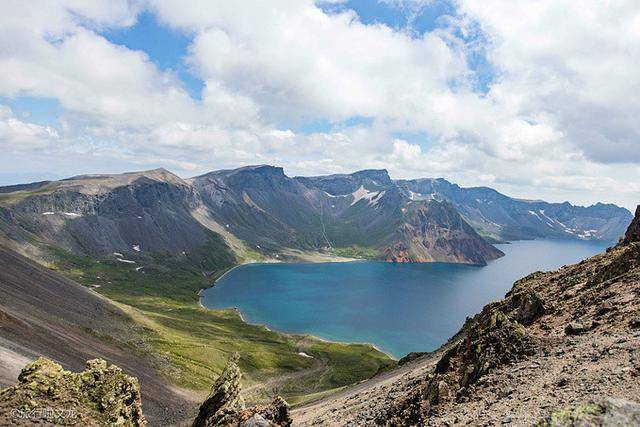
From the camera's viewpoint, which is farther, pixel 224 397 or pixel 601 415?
pixel 224 397

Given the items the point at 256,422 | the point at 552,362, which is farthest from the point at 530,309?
the point at 256,422

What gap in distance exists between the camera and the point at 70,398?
24.8 m

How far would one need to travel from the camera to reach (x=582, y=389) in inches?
795

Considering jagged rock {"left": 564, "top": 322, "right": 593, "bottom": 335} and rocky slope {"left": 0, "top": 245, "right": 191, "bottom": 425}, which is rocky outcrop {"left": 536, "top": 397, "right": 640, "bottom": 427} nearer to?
jagged rock {"left": 564, "top": 322, "right": 593, "bottom": 335}

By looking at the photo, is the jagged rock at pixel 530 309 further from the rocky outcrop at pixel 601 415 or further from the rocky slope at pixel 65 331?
the rocky slope at pixel 65 331

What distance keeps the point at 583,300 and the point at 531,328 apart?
578 centimetres

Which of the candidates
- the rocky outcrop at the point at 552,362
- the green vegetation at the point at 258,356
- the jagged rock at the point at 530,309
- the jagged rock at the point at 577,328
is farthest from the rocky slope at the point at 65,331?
the jagged rock at the point at 577,328

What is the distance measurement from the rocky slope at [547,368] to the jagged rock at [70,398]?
19888mm

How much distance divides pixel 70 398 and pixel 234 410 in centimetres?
1070

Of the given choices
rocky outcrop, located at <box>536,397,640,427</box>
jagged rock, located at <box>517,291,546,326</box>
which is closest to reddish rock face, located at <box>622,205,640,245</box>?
jagged rock, located at <box>517,291,546,326</box>

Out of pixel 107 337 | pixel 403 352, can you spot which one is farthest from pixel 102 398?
pixel 403 352

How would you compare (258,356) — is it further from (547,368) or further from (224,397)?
(547,368)

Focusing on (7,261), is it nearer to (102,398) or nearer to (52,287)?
(52,287)

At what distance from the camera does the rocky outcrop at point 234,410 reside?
27.2 meters
